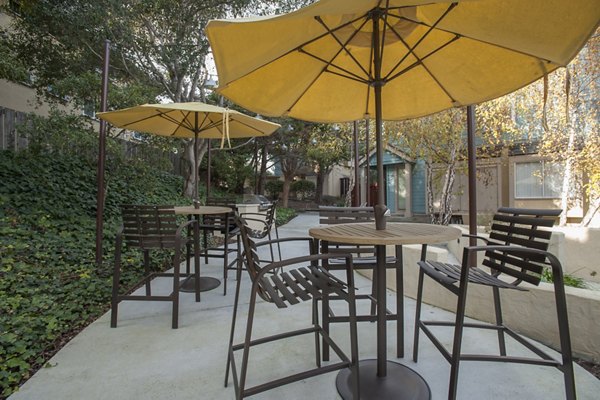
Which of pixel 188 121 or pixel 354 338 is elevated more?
pixel 188 121

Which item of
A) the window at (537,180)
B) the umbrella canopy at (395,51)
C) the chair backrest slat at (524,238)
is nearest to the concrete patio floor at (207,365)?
the chair backrest slat at (524,238)

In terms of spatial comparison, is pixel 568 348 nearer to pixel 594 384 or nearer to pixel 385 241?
pixel 594 384

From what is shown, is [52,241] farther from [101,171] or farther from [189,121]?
[189,121]

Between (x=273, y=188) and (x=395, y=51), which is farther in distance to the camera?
(x=273, y=188)

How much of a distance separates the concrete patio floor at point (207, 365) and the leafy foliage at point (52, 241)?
26 centimetres

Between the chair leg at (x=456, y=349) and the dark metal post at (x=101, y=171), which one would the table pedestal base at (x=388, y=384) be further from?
the dark metal post at (x=101, y=171)

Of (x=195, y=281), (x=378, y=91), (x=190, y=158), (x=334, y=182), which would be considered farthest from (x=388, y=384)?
(x=334, y=182)

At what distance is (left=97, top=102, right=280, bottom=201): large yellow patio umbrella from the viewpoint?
3.75m

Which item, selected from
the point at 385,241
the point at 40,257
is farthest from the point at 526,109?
the point at 40,257

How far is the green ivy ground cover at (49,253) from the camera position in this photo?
2.48m

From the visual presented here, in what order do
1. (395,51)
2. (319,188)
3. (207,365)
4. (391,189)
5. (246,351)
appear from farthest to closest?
(319,188)
(391,189)
(395,51)
(207,365)
(246,351)

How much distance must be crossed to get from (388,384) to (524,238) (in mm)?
1188

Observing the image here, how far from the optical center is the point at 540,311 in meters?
2.38

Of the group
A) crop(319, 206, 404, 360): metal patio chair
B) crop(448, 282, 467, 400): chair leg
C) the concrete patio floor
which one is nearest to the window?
crop(319, 206, 404, 360): metal patio chair
